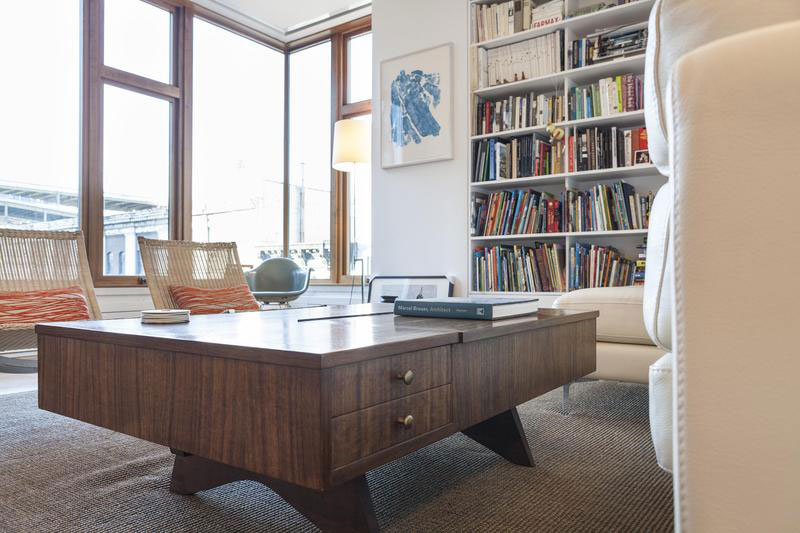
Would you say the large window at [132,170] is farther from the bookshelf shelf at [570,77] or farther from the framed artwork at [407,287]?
the bookshelf shelf at [570,77]

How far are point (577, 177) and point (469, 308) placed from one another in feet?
7.62

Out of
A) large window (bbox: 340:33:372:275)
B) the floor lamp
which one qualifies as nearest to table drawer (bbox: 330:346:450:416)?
the floor lamp

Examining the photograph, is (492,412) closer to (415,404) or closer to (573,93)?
(415,404)

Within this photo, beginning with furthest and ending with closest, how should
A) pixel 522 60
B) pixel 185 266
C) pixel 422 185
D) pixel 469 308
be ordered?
pixel 422 185
pixel 522 60
pixel 185 266
pixel 469 308

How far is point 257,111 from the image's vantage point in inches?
206

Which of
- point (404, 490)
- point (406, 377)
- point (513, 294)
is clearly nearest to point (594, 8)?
point (513, 294)

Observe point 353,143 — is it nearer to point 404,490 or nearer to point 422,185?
point 422,185

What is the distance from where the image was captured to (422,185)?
3.91m

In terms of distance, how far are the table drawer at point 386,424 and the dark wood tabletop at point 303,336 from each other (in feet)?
0.27

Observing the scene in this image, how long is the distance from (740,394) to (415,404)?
0.49 m

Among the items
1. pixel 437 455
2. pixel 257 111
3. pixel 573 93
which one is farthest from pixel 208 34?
pixel 437 455

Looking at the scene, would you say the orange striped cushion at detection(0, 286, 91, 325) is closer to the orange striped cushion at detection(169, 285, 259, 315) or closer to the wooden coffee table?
the orange striped cushion at detection(169, 285, 259, 315)

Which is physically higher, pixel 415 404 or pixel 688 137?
pixel 688 137

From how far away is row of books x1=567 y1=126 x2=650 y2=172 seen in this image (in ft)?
10.1
